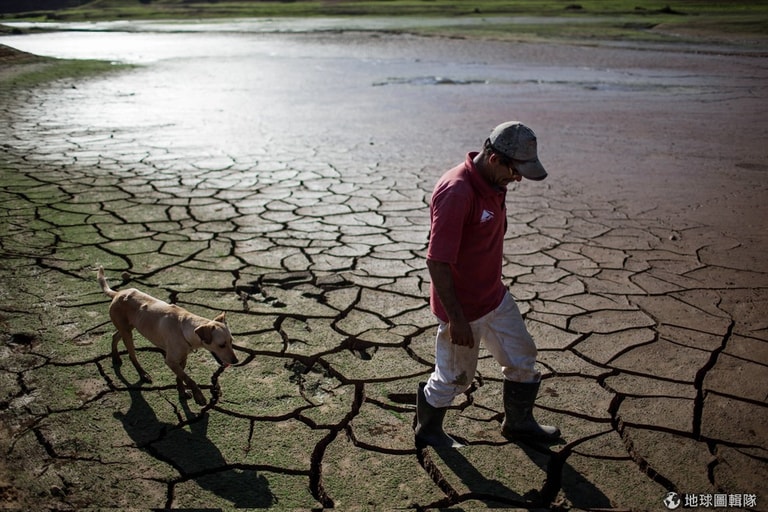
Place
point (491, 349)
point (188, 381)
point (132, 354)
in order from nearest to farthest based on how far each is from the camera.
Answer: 1. point (491, 349)
2. point (188, 381)
3. point (132, 354)

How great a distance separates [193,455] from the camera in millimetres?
2965

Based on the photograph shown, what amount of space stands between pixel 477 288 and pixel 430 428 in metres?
0.68

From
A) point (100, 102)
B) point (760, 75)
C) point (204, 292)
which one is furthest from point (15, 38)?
point (204, 292)

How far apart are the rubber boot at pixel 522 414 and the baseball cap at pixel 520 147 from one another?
93cm

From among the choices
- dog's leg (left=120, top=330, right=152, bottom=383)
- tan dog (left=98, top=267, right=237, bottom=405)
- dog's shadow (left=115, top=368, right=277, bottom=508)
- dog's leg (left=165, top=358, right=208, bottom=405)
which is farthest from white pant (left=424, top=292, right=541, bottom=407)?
dog's leg (left=120, top=330, right=152, bottom=383)

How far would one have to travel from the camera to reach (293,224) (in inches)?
243

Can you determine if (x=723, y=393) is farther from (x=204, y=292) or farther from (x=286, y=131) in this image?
(x=286, y=131)

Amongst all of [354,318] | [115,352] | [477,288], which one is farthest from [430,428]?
[115,352]

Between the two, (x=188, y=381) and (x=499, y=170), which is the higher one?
(x=499, y=170)

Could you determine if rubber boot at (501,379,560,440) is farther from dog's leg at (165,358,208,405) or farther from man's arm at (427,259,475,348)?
dog's leg at (165,358,208,405)

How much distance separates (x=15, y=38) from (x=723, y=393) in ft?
99.2

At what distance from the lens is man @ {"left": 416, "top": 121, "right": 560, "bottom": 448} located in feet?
8.78

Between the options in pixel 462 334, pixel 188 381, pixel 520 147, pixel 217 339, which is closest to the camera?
pixel 520 147
